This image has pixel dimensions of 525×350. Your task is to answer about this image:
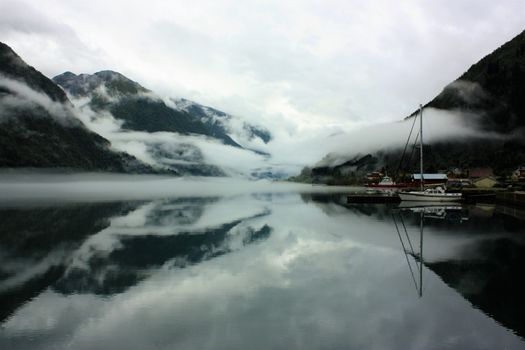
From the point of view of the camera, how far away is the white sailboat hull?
296ft

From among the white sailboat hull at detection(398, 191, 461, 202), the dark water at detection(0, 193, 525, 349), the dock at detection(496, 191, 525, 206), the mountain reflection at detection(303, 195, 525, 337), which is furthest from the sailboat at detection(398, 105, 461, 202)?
the dark water at detection(0, 193, 525, 349)

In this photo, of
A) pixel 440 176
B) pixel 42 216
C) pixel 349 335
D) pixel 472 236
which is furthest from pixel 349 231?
pixel 440 176

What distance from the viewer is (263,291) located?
22.6 metres

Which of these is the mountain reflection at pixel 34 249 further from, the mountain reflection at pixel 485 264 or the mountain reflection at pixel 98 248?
the mountain reflection at pixel 485 264

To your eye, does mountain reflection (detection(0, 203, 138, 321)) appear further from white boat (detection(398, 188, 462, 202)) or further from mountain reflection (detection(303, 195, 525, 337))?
white boat (detection(398, 188, 462, 202))

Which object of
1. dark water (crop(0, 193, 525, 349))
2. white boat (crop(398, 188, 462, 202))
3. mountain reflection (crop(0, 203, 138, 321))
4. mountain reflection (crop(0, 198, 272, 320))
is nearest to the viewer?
dark water (crop(0, 193, 525, 349))

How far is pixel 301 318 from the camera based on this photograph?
17938mm

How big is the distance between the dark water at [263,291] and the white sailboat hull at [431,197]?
4820 cm

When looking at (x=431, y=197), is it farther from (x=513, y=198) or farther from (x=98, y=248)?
(x=98, y=248)

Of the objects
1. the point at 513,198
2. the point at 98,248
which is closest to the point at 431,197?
the point at 513,198

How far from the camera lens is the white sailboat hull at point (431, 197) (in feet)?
296

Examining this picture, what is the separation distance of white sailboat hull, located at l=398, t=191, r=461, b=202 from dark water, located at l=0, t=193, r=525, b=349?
48.2m

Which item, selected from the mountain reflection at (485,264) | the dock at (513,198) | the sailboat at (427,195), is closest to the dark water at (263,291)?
the mountain reflection at (485,264)

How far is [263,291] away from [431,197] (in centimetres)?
7866
